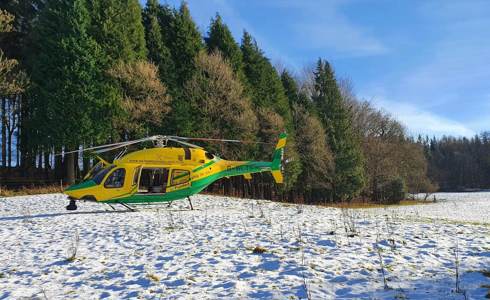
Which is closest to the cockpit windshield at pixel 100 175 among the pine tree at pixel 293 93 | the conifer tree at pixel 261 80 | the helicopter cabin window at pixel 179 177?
the helicopter cabin window at pixel 179 177

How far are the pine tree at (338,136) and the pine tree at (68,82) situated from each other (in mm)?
23557

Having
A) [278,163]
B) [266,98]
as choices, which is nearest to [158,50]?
[266,98]

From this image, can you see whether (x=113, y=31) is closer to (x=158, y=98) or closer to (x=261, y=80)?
(x=158, y=98)

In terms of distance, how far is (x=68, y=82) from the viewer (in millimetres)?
26203

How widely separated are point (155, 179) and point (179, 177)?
1.01 metres

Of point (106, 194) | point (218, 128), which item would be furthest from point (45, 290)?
point (218, 128)

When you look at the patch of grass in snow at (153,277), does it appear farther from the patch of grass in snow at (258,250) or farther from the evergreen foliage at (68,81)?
the evergreen foliage at (68,81)

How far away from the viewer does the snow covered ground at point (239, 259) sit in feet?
21.7

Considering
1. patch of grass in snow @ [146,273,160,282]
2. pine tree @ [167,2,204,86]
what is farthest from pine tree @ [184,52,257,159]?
patch of grass in snow @ [146,273,160,282]

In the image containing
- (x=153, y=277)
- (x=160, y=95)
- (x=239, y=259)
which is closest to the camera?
(x=153, y=277)

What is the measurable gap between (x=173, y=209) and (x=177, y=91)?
16206mm

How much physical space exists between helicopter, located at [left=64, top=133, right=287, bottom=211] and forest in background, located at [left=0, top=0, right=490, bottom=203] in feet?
30.0

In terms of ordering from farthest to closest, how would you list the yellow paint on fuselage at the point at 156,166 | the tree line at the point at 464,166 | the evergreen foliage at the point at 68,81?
the tree line at the point at 464,166, the evergreen foliage at the point at 68,81, the yellow paint on fuselage at the point at 156,166

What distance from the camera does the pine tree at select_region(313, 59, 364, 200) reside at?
3941 centimetres
